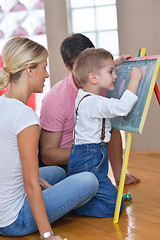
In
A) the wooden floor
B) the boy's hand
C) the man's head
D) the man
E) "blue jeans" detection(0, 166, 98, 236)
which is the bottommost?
the wooden floor

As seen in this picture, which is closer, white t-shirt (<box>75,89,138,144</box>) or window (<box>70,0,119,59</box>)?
white t-shirt (<box>75,89,138,144</box>)

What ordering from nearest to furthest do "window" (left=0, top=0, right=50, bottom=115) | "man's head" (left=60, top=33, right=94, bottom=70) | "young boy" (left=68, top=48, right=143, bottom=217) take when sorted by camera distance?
1. "young boy" (left=68, top=48, right=143, bottom=217)
2. "man's head" (left=60, top=33, right=94, bottom=70)
3. "window" (left=0, top=0, right=50, bottom=115)

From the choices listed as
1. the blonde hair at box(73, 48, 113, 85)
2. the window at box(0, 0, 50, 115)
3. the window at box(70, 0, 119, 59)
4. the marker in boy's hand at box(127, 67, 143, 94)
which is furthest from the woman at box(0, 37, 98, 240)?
the window at box(0, 0, 50, 115)

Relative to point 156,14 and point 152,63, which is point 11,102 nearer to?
point 152,63

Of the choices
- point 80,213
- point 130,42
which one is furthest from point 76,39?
point 130,42

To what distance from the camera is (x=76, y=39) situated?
7.64 ft

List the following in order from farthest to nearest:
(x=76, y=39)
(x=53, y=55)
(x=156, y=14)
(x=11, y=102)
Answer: (x=53, y=55), (x=156, y=14), (x=76, y=39), (x=11, y=102)

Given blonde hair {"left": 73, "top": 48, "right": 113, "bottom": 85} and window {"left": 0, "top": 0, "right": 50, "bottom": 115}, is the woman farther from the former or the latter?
window {"left": 0, "top": 0, "right": 50, "bottom": 115}

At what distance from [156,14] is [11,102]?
2624 mm

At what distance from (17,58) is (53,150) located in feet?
2.60

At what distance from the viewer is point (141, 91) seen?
1.87 m

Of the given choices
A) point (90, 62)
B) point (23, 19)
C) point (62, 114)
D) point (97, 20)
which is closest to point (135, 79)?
point (90, 62)

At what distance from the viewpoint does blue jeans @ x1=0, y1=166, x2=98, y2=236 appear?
66.7 inches

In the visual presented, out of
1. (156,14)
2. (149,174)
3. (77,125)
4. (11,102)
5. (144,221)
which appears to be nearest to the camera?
(11,102)
